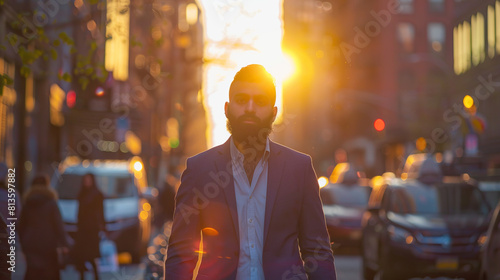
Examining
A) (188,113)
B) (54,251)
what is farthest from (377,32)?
(54,251)

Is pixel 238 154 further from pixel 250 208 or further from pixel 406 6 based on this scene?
pixel 406 6

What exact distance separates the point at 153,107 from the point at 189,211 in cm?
6250

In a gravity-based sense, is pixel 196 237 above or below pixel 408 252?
above

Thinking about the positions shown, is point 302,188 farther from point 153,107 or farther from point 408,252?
point 153,107

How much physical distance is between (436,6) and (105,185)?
54358mm

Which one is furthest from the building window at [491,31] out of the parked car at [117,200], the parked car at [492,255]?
the parked car at [492,255]

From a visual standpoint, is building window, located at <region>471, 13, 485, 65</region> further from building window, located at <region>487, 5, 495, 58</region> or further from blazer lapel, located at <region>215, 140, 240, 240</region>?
blazer lapel, located at <region>215, 140, 240, 240</region>

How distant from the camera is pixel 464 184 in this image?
15445 millimetres

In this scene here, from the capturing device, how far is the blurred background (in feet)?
45.0

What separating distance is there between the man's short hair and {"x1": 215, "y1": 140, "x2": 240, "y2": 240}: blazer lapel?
1.09ft

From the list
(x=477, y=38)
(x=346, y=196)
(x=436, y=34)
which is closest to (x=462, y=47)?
(x=477, y=38)

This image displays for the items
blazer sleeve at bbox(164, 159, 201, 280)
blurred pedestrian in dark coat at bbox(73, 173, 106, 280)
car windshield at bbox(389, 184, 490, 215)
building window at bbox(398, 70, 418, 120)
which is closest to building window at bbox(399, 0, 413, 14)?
building window at bbox(398, 70, 418, 120)

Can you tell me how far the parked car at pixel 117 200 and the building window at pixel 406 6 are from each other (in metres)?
52.2

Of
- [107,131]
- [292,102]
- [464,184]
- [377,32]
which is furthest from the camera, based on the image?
[292,102]
